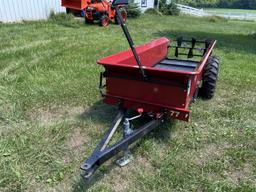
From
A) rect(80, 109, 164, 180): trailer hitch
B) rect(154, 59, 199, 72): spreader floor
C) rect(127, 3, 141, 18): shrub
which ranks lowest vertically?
rect(127, 3, 141, 18): shrub

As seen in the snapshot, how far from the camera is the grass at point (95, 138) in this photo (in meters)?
2.21

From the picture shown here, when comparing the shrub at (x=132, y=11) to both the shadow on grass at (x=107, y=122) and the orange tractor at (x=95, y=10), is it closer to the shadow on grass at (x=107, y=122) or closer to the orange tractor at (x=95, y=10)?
the orange tractor at (x=95, y=10)

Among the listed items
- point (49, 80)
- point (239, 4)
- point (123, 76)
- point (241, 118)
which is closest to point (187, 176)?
point (123, 76)

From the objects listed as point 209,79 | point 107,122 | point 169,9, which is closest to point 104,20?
point 209,79

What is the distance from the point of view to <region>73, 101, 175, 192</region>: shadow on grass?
217 cm

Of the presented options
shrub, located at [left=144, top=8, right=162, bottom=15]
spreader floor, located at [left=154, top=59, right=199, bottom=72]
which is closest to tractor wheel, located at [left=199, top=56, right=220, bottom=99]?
spreader floor, located at [left=154, top=59, right=199, bottom=72]

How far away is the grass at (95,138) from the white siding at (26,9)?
244 inches

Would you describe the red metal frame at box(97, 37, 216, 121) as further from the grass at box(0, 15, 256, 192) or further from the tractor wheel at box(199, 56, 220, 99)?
the tractor wheel at box(199, 56, 220, 99)

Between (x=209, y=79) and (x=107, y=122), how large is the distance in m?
1.50

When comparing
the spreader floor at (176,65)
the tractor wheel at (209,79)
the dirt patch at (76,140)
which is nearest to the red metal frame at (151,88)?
the dirt patch at (76,140)

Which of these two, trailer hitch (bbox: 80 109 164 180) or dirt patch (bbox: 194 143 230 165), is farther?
dirt patch (bbox: 194 143 230 165)

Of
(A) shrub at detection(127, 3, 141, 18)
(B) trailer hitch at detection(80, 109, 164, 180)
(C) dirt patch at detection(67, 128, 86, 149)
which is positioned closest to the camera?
(B) trailer hitch at detection(80, 109, 164, 180)

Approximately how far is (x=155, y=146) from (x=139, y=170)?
0.39 metres

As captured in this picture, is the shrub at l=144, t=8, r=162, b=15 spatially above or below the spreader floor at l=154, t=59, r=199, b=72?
below
